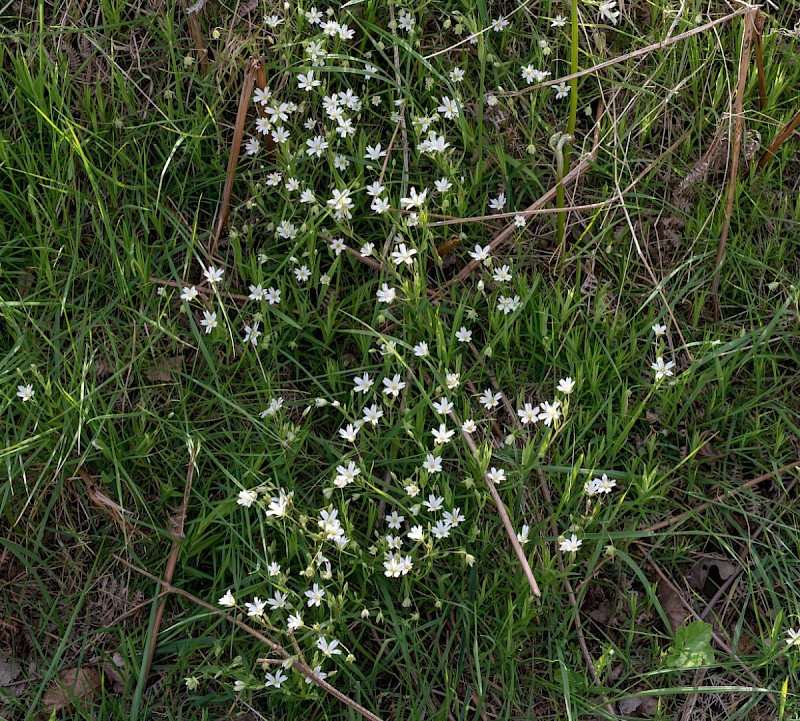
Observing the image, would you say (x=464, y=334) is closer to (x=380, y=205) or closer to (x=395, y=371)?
(x=395, y=371)


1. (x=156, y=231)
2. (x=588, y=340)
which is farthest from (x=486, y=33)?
(x=156, y=231)

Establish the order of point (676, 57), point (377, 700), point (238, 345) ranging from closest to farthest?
point (377, 700)
point (238, 345)
point (676, 57)

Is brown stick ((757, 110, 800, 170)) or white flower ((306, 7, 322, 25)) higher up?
white flower ((306, 7, 322, 25))

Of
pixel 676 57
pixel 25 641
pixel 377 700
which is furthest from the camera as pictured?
pixel 676 57

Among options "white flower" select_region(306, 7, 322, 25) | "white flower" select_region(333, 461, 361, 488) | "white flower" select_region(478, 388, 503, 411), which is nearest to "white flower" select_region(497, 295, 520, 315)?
"white flower" select_region(478, 388, 503, 411)

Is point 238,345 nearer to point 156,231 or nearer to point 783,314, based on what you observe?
point 156,231

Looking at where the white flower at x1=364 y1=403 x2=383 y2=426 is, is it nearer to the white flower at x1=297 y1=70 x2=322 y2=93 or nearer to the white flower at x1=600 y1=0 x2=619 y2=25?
the white flower at x1=297 y1=70 x2=322 y2=93

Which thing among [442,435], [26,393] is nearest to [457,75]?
[442,435]
